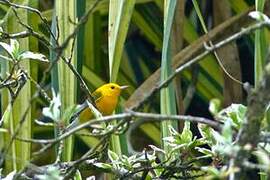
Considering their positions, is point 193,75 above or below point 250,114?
above

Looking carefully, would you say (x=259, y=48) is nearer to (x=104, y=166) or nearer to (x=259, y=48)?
(x=259, y=48)

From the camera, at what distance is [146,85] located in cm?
201

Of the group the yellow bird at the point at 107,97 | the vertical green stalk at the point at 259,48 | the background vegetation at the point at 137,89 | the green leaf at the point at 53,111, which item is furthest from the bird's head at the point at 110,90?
the green leaf at the point at 53,111

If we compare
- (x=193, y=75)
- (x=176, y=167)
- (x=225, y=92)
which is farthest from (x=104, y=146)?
(x=193, y=75)

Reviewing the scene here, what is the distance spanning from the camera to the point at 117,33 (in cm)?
154

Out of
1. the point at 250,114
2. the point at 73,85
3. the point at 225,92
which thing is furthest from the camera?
the point at 225,92

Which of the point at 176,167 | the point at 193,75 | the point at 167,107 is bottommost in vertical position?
the point at 176,167

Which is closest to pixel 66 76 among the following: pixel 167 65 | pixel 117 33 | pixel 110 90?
pixel 117 33

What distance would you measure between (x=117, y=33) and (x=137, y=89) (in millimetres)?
543

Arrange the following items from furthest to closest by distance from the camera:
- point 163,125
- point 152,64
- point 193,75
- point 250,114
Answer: point 152,64 → point 193,75 → point 163,125 → point 250,114

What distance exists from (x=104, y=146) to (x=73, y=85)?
0.91 ft

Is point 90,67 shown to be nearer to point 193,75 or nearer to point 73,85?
point 193,75

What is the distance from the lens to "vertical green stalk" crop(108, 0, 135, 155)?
4.96 ft

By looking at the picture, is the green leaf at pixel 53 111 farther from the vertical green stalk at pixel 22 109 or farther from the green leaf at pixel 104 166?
the vertical green stalk at pixel 22 109
